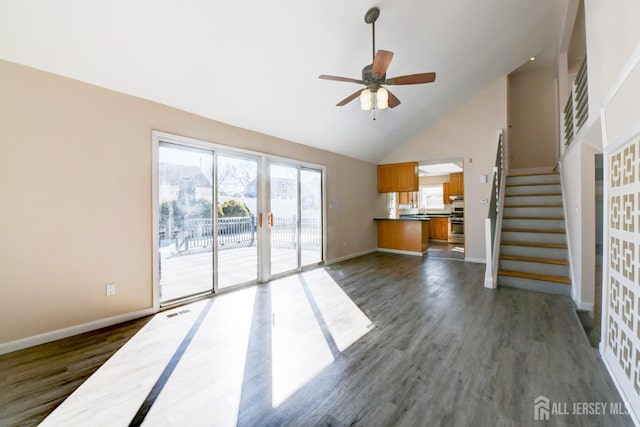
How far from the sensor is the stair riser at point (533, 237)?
4.37m

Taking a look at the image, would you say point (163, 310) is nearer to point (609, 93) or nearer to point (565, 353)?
point (565, 353)

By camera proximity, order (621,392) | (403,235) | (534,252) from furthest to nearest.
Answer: (403,235)
(534,252)
(621,392)

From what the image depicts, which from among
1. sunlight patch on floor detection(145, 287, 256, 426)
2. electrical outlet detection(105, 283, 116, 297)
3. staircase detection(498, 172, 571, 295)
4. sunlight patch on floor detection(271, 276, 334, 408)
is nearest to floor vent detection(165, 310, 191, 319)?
sunlight patch on floor detection(145, 287, 256, 426)

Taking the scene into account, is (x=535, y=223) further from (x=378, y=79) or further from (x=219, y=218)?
(x=219, y=218)

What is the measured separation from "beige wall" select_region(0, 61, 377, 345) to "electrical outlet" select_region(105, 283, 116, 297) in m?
0.05

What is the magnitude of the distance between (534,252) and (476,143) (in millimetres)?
2834

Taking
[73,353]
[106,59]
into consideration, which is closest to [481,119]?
[106,59]

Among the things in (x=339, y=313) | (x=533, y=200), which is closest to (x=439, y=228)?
(x=533, y=200)

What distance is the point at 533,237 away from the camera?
4566 millimetres

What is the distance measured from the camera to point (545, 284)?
385 cm

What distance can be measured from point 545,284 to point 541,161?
4.46 meters

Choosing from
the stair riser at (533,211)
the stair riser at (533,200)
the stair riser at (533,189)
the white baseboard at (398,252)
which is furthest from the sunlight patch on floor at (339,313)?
the stair riser at (533,189)

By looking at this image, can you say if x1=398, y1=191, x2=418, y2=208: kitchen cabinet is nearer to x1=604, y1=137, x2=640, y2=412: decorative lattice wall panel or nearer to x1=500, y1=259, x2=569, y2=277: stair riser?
x1=500, y1=259, x2=569, y2=277: stair riser

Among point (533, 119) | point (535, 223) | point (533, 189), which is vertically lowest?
point (535, 223)
